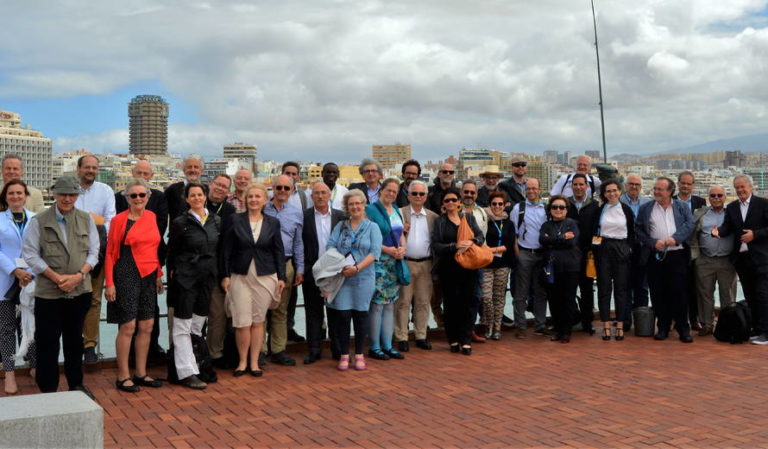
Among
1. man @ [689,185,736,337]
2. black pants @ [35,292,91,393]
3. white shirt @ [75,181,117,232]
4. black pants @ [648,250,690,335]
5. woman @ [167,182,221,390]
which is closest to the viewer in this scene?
black pants @ [35,292,91,393]

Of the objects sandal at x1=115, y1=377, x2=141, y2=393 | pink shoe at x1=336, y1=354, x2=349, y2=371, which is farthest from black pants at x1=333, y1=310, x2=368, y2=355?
sandal at x1=115, y1=377, x2=141, y2=393

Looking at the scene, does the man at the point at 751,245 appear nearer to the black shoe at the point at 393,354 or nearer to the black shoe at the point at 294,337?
the black shoe at the point at 393,354

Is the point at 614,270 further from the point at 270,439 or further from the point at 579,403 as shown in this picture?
the point at 270,439

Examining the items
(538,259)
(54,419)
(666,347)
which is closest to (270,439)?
(54,419)

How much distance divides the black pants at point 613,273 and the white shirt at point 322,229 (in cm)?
314

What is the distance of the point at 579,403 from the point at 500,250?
7.80 ft

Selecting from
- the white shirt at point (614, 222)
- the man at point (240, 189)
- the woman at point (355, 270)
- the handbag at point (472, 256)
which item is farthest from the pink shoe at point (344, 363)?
the white shirt at point (614, 222)

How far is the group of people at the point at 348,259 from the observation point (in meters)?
5.77

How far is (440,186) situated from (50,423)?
16.9 feet

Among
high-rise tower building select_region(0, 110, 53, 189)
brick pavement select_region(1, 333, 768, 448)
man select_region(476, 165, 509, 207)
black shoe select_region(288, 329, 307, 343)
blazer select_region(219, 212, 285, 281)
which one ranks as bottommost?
brick pavement select_region(1, 333, 768, 448)

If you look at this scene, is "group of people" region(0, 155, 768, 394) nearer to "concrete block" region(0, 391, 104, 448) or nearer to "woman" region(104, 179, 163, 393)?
"woman" region(104, 179, 163, 393)

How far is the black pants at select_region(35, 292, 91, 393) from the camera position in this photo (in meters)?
5.55

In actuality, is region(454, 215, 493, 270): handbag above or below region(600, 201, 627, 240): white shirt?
below

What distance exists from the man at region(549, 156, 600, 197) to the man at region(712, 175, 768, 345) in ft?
4.93
